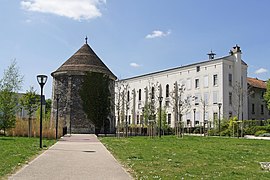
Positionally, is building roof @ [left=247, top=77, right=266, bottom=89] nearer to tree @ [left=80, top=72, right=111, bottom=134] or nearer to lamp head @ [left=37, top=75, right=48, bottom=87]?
tree @ [left=80, top=72, right=111, bottom=134]

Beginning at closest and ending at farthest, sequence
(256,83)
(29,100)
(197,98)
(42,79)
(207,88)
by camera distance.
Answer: (42,79) → (29,100) → (207,88) → (197,98) → (256,83)

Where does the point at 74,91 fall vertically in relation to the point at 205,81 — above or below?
below

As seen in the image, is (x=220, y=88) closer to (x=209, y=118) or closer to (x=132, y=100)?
(x=209, y=118)

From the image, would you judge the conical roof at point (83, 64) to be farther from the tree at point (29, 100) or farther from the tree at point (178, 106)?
the tree at point (29, 100)

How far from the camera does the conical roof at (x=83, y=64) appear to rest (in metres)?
50.9

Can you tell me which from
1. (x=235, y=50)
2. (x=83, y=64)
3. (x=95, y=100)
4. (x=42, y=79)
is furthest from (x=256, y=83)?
(x=42, y=79)

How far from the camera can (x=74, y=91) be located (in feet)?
167

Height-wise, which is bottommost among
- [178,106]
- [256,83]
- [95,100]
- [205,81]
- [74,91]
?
[178,106]

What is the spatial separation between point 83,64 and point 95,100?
626 cm

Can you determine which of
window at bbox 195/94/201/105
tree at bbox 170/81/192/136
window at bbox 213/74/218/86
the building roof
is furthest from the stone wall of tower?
the building roof

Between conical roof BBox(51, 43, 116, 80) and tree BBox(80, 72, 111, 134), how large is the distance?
2.11 m

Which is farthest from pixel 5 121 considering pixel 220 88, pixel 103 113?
pixel 220 88

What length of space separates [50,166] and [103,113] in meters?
37.3

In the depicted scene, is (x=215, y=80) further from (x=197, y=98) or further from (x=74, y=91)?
(x=74, y=91)
